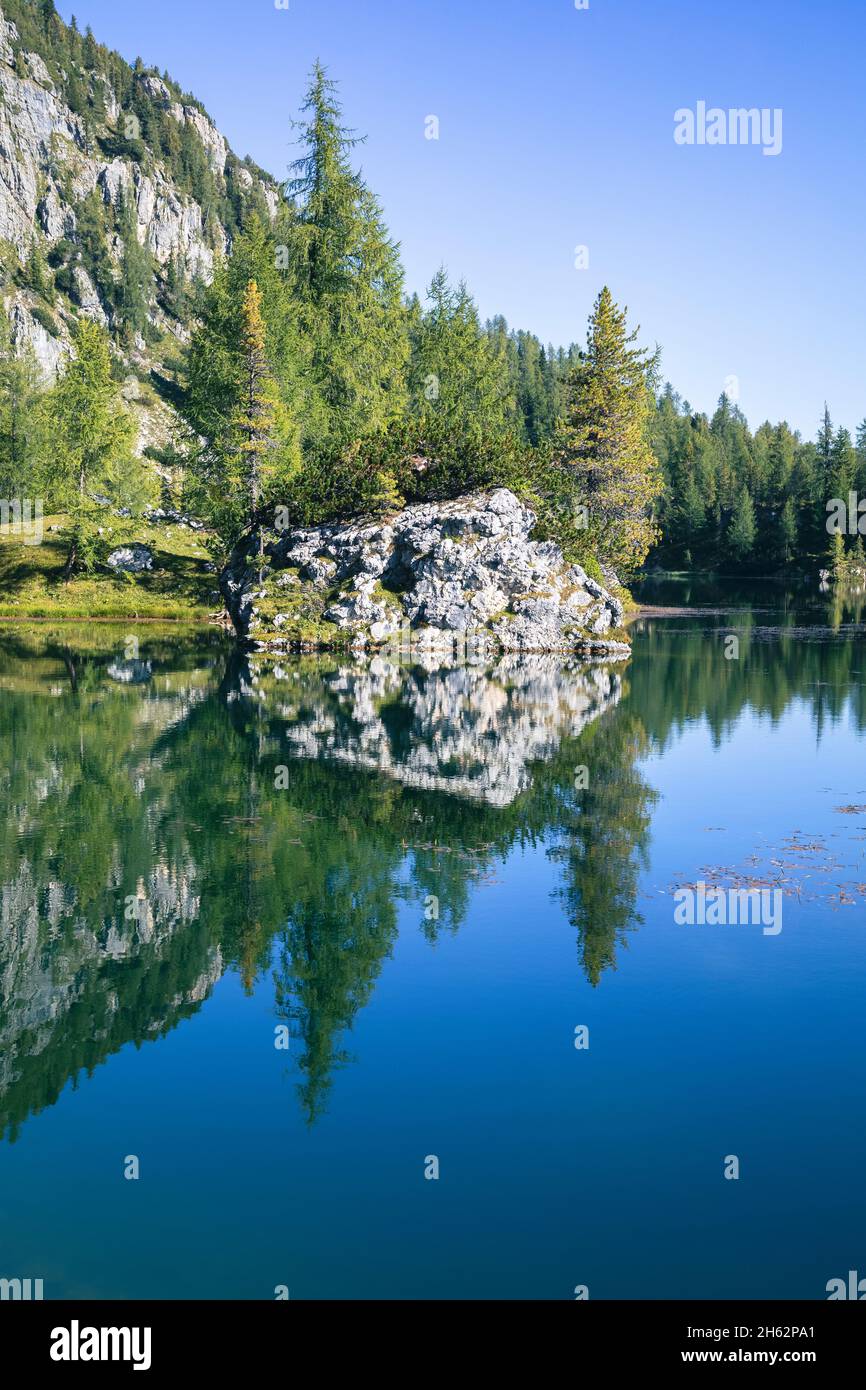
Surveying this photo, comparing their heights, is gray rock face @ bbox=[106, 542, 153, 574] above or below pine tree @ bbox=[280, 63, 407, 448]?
below

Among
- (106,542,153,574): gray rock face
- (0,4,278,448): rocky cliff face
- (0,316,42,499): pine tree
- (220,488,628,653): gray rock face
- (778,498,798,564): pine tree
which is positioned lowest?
(220,488,628,653): gray rock face

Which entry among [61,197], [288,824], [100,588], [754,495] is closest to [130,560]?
[100,588]

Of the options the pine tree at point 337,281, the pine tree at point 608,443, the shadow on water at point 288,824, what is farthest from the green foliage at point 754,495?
the shadow on water at point 288,824

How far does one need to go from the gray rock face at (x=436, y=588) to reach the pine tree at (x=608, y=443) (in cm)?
1320

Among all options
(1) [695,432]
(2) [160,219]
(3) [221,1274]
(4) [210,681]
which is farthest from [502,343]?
(3) [221,1274]

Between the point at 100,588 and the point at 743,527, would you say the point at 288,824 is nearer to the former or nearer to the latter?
the point at 100,588

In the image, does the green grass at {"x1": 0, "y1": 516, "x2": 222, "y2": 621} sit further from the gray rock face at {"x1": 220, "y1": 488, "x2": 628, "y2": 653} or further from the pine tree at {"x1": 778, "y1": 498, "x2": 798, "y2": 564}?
the pine tree at {"x1": 778, "y1": 498, "x2": 798, "y2": 564}

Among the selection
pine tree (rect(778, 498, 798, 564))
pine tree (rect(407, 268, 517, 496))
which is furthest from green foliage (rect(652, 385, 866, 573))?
pine tree (rect(407, 268, 517, 496))

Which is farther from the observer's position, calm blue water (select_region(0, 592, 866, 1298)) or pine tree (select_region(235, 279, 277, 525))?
pine tree (select_region(235, 279, 277, 525))

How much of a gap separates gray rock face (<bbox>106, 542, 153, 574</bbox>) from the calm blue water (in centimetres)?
4800

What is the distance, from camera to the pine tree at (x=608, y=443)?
253 feet

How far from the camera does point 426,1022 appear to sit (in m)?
16.2

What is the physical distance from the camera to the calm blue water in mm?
11047

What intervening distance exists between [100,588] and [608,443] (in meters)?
38.9
